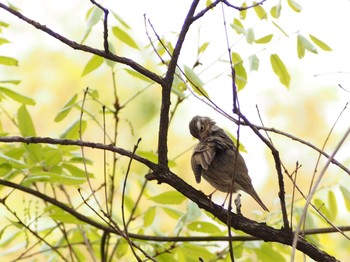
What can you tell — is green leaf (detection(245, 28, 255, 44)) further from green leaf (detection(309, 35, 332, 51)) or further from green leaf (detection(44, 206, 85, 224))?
green leaf (detection(44, 206, 85, 224))

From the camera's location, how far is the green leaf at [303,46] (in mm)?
1499

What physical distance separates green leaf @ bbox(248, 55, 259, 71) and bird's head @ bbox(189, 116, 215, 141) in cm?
40

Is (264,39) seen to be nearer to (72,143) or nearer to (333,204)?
(333,204)

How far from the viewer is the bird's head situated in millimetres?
1892

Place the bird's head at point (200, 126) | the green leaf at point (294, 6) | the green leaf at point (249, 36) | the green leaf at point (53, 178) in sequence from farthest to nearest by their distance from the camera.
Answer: the bird's head at point (200, 126) → the green leaf at point (249, 36) → the green leaf at point (294, 6) → the green leaf at point (53, 178)

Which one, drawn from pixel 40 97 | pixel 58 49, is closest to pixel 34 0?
pixel 58 49

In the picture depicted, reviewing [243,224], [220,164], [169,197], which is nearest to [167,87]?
[243,224]

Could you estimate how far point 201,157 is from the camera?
5.10ft

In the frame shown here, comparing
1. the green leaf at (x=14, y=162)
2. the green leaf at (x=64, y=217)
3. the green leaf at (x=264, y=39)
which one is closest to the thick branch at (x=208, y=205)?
the green leaf at (x=14, y=162)

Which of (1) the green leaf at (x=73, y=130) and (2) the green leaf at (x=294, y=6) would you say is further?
(1) the green leaf at (x=73, y=130)

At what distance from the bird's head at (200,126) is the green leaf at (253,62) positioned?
40 cm

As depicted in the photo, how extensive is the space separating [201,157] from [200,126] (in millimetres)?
368

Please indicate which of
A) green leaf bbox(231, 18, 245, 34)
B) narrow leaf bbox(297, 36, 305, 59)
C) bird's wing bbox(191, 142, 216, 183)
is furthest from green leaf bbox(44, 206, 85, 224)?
narrow leaf bbox(297, 36, 305, 59)

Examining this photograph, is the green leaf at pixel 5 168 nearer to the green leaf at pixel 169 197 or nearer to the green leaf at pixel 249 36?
the green leaf at pixel 169 197
